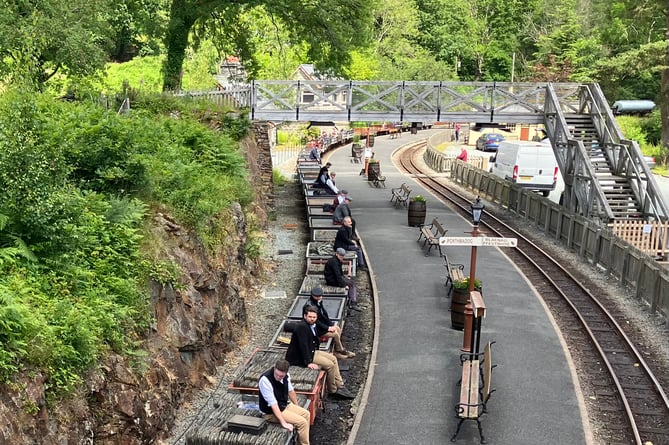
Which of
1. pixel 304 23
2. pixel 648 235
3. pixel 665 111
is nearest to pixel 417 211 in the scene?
pixel 648 235

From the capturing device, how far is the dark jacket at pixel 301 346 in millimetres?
10844

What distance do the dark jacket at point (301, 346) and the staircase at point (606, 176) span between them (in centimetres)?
1503

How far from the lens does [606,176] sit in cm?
2456

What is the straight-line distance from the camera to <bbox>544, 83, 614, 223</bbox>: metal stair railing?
76.3 feet

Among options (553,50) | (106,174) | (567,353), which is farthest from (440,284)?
(553,50)

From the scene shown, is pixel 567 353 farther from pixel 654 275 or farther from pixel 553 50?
pixel 553 50

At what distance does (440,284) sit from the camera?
60.8ft

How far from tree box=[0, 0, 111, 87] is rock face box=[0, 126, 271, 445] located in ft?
21.3

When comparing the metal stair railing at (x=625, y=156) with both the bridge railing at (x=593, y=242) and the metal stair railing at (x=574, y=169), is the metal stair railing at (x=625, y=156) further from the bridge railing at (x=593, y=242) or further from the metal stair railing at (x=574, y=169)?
the bridge railing at (x=593, y=242)

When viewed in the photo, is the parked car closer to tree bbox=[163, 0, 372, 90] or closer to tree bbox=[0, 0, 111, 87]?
tree bbox=[163, 0, 372, 90]

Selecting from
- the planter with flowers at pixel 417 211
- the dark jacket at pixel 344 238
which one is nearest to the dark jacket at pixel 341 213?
the dark jacket at pixel 344 238

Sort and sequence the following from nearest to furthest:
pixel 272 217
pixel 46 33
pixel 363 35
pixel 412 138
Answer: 1. pixel 46 33
2. pixel 272 217
3. pixel 363 35
4. pixel 412 138

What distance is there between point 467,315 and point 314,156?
27793mm

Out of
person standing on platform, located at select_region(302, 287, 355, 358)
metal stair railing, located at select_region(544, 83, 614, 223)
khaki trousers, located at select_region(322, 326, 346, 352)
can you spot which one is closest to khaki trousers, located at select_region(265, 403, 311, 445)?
person standing on platform, located at select_region(302, 287, 355, 358)
